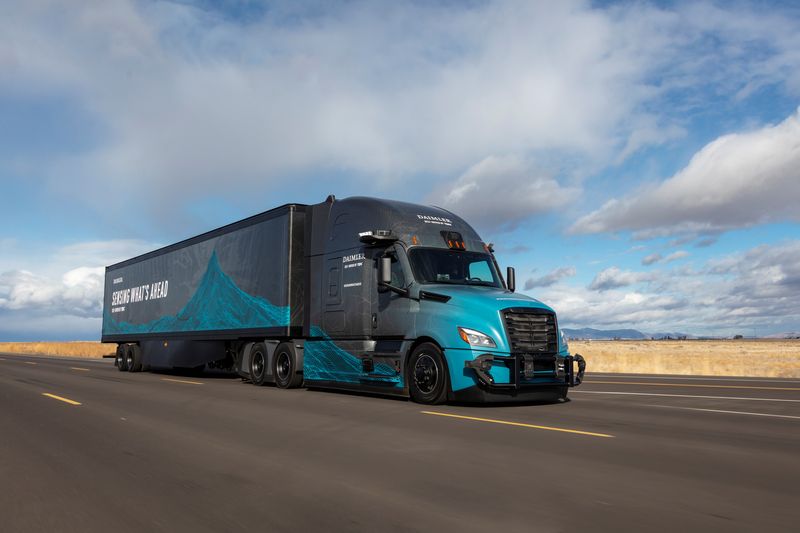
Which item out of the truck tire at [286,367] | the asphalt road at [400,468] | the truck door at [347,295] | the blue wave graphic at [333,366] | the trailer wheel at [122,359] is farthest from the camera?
the trailer wheel at [122,359]

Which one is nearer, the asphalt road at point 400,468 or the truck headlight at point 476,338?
the asphalt road at point 400,468

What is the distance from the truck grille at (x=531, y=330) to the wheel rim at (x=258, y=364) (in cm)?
800

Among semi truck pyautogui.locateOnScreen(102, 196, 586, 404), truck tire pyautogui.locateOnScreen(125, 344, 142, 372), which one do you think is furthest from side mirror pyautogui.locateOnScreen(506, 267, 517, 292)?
truck tire pyautogui.locateOnScreen(125, 344, 142, 372)

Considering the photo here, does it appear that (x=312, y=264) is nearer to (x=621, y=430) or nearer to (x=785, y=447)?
(x=621, y=430)

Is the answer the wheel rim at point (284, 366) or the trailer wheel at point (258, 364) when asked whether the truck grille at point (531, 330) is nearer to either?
the wheel rim at point (284, 366)

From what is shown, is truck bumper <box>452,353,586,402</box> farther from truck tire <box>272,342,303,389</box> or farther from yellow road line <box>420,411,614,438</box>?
truck tire <box>272,342,303,389</box>

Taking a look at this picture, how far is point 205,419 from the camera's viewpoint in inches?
371

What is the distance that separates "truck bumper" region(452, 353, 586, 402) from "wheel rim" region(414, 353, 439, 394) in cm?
54

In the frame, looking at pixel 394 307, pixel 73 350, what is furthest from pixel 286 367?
pixel 73 350

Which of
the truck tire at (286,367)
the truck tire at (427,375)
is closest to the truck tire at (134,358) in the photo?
the truck tire at (286,367)

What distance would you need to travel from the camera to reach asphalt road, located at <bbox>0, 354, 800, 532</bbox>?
14.2 feet

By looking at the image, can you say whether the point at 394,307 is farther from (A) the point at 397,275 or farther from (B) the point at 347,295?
(B) the point at 347,295

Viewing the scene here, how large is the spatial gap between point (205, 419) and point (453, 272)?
5434 millimetres

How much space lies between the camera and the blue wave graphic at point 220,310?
16078mm
